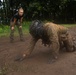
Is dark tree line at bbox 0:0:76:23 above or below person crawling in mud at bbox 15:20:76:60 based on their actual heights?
below

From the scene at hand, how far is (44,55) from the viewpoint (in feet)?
26.0

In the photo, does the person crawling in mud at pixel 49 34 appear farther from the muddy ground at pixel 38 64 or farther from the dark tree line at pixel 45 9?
the dark tree line at pixel 45 9

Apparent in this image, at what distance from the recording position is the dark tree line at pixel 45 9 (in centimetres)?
1864

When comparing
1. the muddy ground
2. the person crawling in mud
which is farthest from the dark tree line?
the person crawling in mud

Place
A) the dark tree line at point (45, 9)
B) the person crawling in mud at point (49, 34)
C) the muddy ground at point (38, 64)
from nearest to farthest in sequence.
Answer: the muddy ground at point (38, 64) → the person crawling in mud at point (49, 34) → the dark tree line at point (45, 9)

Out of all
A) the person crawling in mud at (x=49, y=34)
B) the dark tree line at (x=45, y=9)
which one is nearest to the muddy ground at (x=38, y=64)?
the person crawling in mud at (x=49, y=34)

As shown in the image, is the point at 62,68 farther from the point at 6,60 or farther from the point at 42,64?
the point at 6,60

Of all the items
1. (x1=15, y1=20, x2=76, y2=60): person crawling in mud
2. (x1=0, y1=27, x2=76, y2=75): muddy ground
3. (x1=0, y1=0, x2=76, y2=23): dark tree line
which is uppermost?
(x1=15, y1=20, x2=76, y2=60): person crawling in mud

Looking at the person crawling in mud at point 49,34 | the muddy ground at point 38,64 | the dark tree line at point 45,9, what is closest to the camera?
the muddy ground at point 38,64

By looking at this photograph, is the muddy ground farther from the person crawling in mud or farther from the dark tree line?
the dark tree line

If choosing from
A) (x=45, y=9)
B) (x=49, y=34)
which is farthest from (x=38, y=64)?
(x=45, y=9)

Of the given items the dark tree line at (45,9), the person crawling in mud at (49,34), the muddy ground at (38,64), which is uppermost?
the person crawling in mud at (49,34)

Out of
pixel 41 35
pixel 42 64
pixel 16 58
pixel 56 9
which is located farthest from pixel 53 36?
pixel 56 9

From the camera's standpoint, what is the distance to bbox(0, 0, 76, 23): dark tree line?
734 inches
